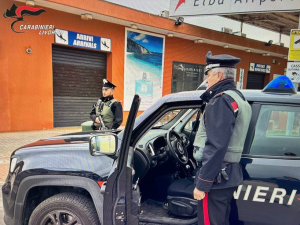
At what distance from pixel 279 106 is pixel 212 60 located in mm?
679

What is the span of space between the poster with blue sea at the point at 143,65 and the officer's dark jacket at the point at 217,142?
348 inches

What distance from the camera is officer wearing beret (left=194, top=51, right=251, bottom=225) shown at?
1573 mm

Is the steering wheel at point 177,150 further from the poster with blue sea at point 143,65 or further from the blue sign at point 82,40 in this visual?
the poster with blue sea at point 143,65

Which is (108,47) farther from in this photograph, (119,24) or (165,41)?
(165,41)

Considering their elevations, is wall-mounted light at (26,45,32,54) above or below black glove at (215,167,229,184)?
above

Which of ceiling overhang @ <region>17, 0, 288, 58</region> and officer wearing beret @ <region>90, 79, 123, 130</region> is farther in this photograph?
ceiling overhang @ <region>17, 0, 288, 58</region>

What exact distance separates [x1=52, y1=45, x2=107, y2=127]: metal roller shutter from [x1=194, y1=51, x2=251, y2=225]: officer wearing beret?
8119mm

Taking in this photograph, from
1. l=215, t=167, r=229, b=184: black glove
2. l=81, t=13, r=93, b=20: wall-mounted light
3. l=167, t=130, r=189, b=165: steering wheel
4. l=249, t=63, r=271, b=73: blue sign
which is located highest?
l=81, t=13, r=93, b=20: wall-mounted light

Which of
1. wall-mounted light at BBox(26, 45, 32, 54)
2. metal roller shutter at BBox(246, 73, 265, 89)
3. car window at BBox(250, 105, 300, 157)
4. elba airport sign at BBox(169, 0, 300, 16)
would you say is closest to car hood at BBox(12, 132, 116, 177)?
car window at BBox(250, 105, 300, 157)

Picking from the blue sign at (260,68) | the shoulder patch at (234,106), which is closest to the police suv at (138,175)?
the shoulder patch at (234,106)

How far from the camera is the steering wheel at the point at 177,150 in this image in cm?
270

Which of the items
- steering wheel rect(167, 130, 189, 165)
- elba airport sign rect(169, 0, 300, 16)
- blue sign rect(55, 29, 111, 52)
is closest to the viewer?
steering wheel rect(167, 130, 189, 165)

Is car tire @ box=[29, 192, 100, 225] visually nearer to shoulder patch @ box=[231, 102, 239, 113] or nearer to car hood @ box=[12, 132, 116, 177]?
car hood @ box=[12, 132, 116, 177]

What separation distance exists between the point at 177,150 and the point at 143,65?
844 centimetres
